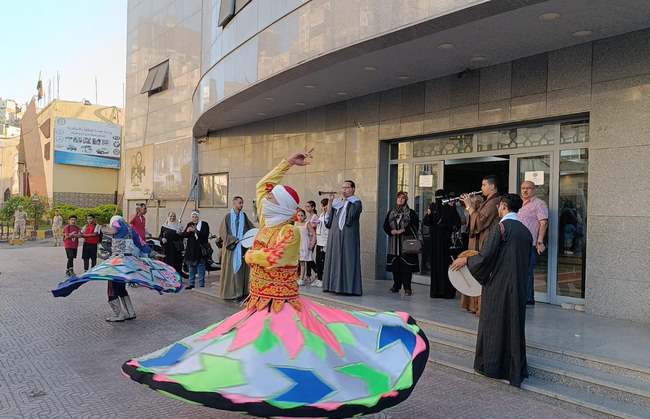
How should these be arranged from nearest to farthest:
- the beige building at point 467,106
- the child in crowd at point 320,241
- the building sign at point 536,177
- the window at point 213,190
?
the beige building at point 467,106 < the building sign at point 536,177 < the child in crowd at point 320,241 < the window at point 213,190

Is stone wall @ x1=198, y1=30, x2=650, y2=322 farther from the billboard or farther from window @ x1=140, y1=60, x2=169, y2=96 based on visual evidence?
the billboard

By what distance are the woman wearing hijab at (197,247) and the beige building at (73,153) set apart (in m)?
32.2

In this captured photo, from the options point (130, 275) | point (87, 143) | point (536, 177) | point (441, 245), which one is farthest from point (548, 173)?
point (87, 143)

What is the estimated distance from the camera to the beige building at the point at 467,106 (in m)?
6.90

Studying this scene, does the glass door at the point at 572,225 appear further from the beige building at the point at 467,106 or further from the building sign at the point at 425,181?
the building sign at the point at 425,181

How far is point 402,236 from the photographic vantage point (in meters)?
8.85

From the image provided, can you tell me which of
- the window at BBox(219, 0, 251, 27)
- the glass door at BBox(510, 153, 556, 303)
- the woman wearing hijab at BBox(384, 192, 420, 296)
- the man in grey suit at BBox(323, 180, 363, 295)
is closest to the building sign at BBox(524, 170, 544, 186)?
the glass door at BBox(510, 153, 556, 303)

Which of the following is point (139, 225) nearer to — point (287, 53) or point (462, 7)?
point (287, 53)

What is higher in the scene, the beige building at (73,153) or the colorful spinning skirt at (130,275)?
the beige building at (73,153)

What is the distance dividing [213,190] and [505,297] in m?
13.3

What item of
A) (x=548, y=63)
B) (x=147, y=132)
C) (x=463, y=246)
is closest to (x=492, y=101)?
(x=548, y=63)

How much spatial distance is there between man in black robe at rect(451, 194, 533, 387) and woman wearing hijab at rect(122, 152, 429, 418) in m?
1.11

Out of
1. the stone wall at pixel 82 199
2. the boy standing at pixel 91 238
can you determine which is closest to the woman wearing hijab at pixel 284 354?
the boy standing at pixel 91 238

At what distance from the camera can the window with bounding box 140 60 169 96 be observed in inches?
773
